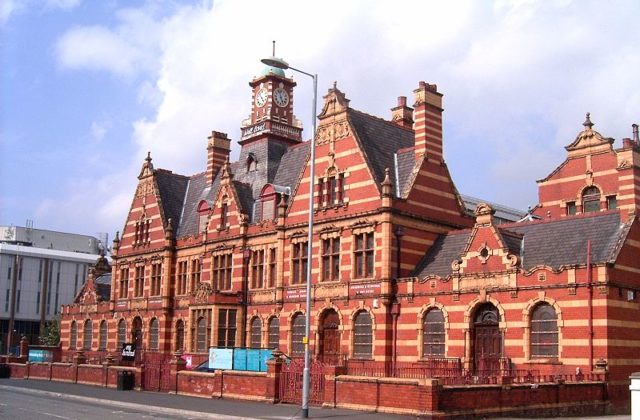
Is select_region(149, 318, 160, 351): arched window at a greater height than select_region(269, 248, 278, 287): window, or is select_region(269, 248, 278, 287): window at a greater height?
select_region(269, 248, 278, 287): window

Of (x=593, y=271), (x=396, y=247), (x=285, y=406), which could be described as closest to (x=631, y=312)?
(x=593, y=271)

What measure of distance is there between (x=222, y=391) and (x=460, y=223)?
709 inches

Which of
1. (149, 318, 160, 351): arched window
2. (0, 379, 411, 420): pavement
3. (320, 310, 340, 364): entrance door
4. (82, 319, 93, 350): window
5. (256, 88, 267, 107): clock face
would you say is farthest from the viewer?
(82, 319, 93, 350): window

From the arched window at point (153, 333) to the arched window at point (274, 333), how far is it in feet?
44.8

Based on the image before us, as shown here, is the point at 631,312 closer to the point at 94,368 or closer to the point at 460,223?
the point at 460,223

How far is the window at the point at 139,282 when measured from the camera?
61875 mm

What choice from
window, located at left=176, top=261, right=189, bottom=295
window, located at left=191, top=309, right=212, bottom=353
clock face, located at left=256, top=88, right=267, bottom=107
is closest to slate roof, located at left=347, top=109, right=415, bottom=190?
clock face, located at left=256, top=88, right=267, bottom=107

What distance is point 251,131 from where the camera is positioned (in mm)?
56875

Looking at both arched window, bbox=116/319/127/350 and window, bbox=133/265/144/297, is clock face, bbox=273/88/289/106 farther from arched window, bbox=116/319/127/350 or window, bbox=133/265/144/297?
arched window, bbox=116/319/127/350

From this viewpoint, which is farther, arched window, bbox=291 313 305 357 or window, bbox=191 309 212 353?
window, bbox=191 309 212 353

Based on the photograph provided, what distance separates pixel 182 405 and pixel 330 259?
49.3 feet

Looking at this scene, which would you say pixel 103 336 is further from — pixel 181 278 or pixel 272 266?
pixel 272 266

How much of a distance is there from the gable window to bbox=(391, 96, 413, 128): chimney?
15.5 meters

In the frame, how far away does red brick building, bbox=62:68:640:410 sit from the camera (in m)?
33.6
